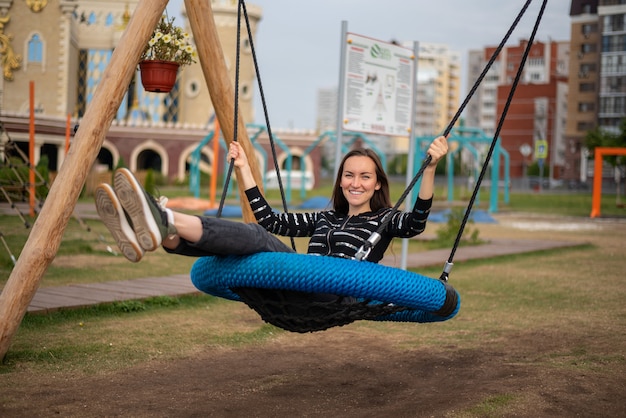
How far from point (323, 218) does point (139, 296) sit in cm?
288

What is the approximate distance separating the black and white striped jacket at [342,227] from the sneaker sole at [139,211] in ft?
3.72

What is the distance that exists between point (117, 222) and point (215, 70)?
246 centimetres

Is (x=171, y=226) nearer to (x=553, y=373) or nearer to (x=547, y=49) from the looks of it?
(x=553, y=373)

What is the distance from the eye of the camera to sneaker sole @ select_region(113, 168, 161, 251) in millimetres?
3152

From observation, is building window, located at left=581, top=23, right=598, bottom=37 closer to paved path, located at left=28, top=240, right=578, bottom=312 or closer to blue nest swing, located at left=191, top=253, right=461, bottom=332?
paved path, located at left=28, top=240, right=578, bottom=312

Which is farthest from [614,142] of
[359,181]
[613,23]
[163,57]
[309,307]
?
[309,307]

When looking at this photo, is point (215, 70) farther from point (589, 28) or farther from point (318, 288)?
point (589, 28)

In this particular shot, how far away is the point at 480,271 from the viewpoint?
9.75m

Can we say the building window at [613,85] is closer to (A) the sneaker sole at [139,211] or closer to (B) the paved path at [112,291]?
(B) the paved path at [112,291]

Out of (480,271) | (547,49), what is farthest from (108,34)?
(547,49)

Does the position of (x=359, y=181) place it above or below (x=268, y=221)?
above

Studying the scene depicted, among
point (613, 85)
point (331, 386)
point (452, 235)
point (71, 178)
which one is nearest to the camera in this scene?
point (331, 386)

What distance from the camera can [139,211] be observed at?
3.16 meters

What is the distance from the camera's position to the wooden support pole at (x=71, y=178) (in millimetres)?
4430
